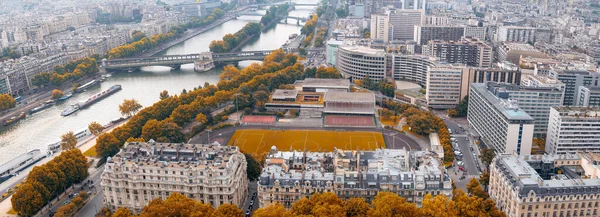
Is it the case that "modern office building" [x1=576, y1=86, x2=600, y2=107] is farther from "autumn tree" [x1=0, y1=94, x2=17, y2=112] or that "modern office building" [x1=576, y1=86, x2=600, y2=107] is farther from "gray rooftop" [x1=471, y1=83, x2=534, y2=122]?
"autumn tree" [x1=0, y1=94, x2=17, y2=112]

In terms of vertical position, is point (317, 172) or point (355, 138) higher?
point (317, 172)

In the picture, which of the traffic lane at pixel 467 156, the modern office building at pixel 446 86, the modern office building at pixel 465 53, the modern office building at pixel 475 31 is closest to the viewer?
the traffic lane at pixel 467 156

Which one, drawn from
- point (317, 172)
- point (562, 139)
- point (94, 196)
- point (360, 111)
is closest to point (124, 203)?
point (94, 196)

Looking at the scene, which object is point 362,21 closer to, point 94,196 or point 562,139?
point 562,139

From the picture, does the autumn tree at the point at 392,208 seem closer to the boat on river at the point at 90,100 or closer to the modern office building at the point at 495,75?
the modern office building at the point at 495,75

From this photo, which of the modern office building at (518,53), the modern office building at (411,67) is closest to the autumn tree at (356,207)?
the modern office building at (411,67)

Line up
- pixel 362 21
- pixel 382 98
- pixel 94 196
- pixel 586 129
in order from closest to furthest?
pixel 94 196 → pixel 586 129 → pixel 382 98 → pixel 362 21
